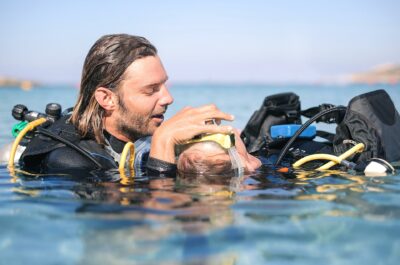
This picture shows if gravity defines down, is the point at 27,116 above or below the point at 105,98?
below

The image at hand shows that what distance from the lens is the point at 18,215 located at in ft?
11.6

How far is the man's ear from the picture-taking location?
5.20 m

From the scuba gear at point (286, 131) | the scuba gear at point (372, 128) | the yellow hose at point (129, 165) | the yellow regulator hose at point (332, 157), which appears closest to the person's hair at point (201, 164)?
the yellow hose at point (129, 165)

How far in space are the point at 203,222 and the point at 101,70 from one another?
8.47ft

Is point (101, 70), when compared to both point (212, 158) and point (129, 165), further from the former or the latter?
point (212, 158)

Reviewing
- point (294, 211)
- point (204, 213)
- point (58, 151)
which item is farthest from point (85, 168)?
point (294, 211)

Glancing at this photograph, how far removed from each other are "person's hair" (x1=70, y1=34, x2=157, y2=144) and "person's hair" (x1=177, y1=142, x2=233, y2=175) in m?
0.92

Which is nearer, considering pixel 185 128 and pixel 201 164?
pixel 185 128

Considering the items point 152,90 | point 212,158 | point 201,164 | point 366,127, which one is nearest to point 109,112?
point 152,90

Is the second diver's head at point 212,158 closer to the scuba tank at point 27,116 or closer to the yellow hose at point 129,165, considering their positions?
the yellow hose at point 129,165

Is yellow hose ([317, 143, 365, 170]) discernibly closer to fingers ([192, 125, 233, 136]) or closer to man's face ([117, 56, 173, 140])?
fingers ([192, 125, 233, 136])

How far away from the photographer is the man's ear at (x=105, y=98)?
17.1 ft

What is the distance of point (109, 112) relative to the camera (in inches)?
208

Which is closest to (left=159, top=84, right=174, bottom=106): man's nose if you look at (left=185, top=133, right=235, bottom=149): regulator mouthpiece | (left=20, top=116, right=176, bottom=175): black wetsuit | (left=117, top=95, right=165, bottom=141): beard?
(left=117, top=95, right=165, bottom=141): beard
